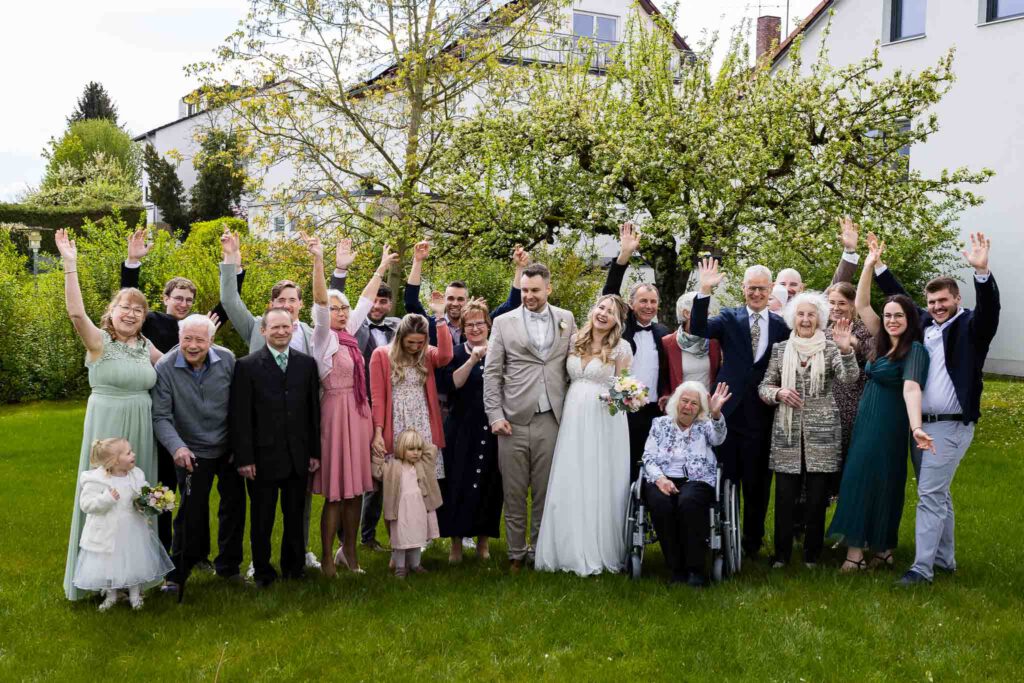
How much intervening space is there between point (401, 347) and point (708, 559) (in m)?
2.87

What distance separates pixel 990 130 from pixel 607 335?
58.7 feet

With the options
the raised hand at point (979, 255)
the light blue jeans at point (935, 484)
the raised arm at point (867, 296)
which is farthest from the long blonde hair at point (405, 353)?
the raised hand at point (979, 255)

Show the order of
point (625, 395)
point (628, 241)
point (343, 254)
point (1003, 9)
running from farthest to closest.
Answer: point (1003, 9), point (343, 254), point (628, 241), point (625, 395)

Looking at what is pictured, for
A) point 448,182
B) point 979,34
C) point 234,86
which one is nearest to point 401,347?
point 448,182

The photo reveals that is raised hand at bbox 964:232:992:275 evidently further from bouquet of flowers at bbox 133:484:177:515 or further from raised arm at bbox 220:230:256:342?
bouquet of flowers at bbox 133:484:177:515

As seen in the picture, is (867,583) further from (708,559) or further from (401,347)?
(401,347)

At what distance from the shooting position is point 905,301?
6.58 m

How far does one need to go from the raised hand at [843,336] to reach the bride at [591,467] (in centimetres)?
152

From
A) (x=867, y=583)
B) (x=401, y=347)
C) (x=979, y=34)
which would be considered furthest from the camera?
(x=979, y=34)

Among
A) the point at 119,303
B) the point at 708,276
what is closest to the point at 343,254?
the point at 119,303

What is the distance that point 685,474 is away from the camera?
6.66m

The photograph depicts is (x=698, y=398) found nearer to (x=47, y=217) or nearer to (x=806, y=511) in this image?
(x=806, y=511)

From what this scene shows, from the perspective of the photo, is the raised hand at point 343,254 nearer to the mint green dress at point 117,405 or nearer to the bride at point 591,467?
the mint green dress at point 117,405

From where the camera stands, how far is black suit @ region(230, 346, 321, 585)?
20.8 feet
